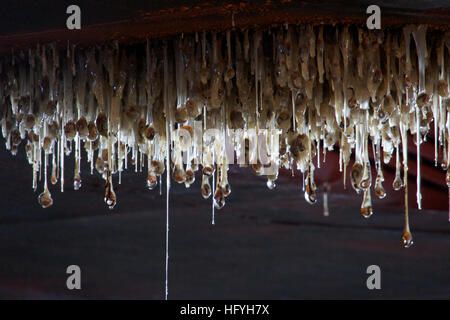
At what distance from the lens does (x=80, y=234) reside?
5.18 meters

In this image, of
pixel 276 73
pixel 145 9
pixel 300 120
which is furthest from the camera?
pixel 300 120

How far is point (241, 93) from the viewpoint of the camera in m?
1.99

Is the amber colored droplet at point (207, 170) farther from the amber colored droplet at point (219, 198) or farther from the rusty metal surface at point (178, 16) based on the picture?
the rusty metal surface at point (178, 16)

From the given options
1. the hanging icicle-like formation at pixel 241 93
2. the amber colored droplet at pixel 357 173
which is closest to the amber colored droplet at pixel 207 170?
the hanging icicle-like formation at pixel 241 93

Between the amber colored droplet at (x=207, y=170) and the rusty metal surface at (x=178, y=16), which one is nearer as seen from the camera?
the rusty metal surface at (x=178, y=16)

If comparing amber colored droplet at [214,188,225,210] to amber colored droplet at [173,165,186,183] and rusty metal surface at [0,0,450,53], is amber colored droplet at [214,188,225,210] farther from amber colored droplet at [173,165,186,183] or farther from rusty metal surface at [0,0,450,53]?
rusty metal surface at [0,0,450,53]

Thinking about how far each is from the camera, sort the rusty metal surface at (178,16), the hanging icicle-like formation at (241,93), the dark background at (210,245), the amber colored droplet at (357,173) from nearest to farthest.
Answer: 1. the rusty metal surface at (178,16)
2. the hanging icicle-like formation at (241,93)
3. the amber colored droplet at (357,173)
4. the dark background at (210,245)

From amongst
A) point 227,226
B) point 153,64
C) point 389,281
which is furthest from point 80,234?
point 153,64

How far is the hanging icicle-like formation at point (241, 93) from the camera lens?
6.16 ft

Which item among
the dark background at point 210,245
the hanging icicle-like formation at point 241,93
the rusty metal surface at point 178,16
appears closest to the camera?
the rusty metal surface at point 178,16

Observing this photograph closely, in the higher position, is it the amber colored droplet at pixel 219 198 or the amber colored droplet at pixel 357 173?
the amber colored droplet at pixel 357 173

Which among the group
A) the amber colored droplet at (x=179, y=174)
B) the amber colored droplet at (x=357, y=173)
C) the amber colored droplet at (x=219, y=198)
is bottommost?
the amber colored droplet at (x=219, y=198)
